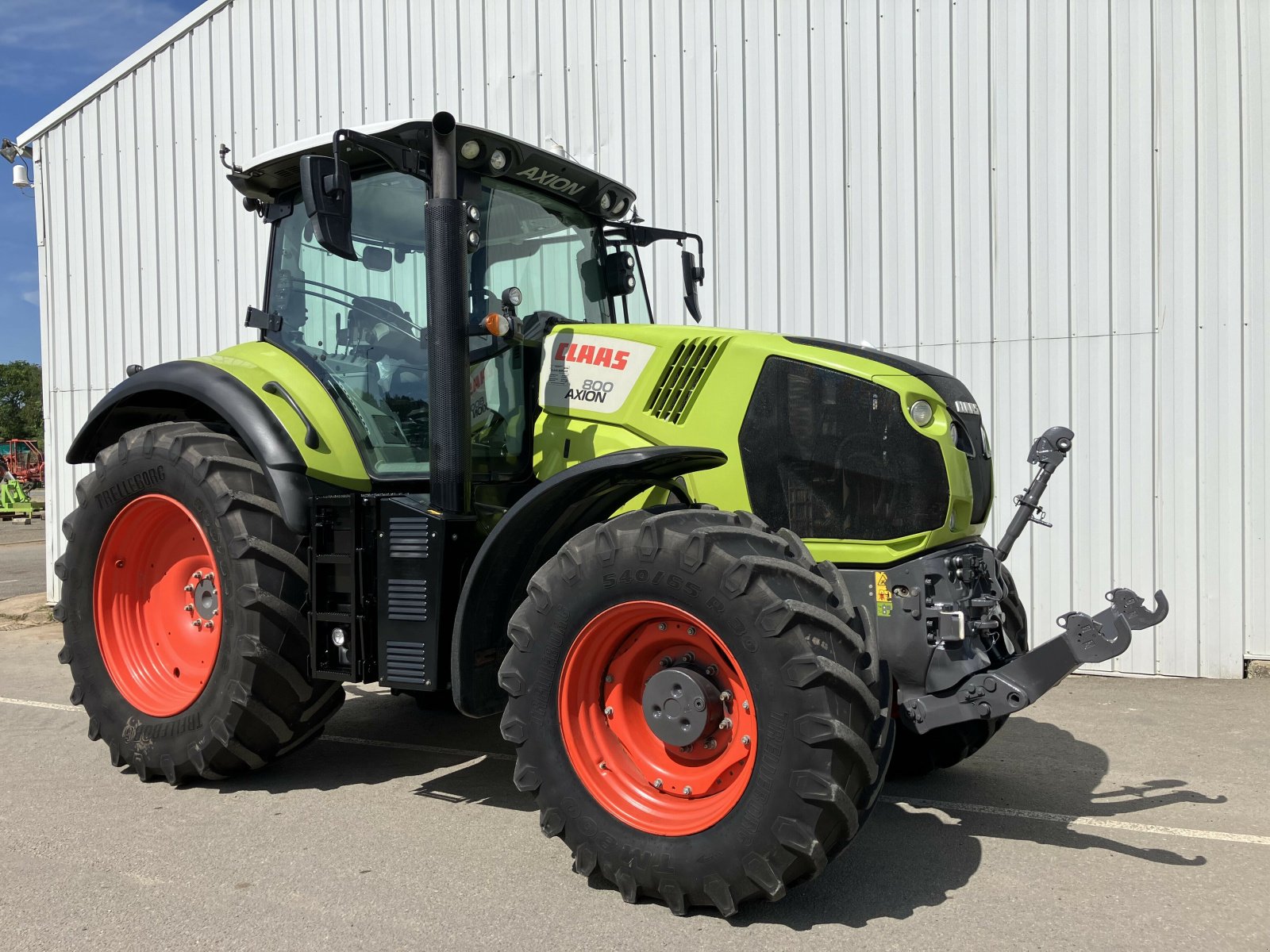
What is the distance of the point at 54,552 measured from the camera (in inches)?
414

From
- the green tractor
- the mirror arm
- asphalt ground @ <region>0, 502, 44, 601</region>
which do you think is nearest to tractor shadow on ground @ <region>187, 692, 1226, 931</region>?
the green tractor

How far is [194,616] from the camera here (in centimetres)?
509

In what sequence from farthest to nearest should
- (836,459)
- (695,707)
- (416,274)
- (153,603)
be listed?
(153,603), (416,274), (836,459), (695,707)

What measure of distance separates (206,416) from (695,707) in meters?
3.12

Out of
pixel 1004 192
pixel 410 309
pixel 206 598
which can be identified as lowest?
pixel 206 598

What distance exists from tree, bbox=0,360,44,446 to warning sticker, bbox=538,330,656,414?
8285cm

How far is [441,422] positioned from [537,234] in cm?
115

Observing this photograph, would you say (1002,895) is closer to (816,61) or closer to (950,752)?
(950,752)

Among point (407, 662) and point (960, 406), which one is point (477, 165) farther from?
point (960, 406)

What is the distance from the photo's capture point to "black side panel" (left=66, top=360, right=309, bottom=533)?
4.50 meters

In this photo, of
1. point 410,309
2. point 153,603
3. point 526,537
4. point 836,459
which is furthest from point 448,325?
point 153,603

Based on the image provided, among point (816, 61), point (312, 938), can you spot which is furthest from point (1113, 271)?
point (312, 938)

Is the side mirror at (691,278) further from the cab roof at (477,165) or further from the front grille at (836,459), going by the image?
the front grille at (836,459)

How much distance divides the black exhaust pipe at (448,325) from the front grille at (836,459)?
1098mm
